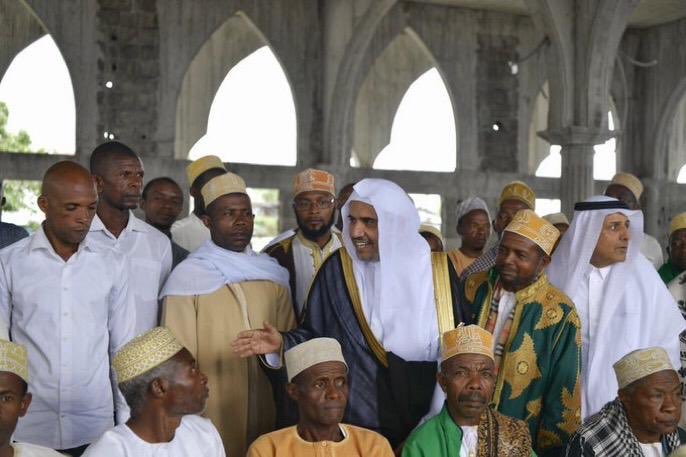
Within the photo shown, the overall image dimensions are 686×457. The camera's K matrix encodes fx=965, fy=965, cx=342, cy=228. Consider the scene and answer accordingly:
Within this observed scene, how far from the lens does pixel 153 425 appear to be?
3.17 metres

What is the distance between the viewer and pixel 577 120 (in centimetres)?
1092

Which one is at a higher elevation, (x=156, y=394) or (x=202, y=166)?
(x=202, y=166)

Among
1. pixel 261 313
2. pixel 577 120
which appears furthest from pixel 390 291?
pixel 577 120

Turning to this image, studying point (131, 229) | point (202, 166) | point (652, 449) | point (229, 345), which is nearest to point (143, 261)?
point (131, 229)

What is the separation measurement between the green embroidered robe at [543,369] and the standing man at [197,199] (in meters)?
2.27

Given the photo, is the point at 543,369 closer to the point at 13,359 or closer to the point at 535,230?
the point at 535,230

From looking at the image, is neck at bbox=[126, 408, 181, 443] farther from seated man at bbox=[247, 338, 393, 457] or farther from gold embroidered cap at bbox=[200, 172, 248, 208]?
gold embroidered cap at bbox=[200, 172, 248, 208]

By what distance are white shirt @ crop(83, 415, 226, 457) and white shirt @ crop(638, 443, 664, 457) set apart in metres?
1.52

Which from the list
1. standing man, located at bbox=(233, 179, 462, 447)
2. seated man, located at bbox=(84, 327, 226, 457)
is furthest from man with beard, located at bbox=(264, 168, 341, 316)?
seated man, located at bbox=(84, 327, 226, 457)

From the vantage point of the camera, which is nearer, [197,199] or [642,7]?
[197,199]

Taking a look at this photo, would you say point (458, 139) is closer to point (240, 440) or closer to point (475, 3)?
point (475, 3)

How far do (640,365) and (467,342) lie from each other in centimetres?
63

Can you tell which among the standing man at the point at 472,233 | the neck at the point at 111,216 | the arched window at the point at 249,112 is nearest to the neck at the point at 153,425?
the neck at the point at 111,216

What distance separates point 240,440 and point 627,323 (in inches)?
69.9
